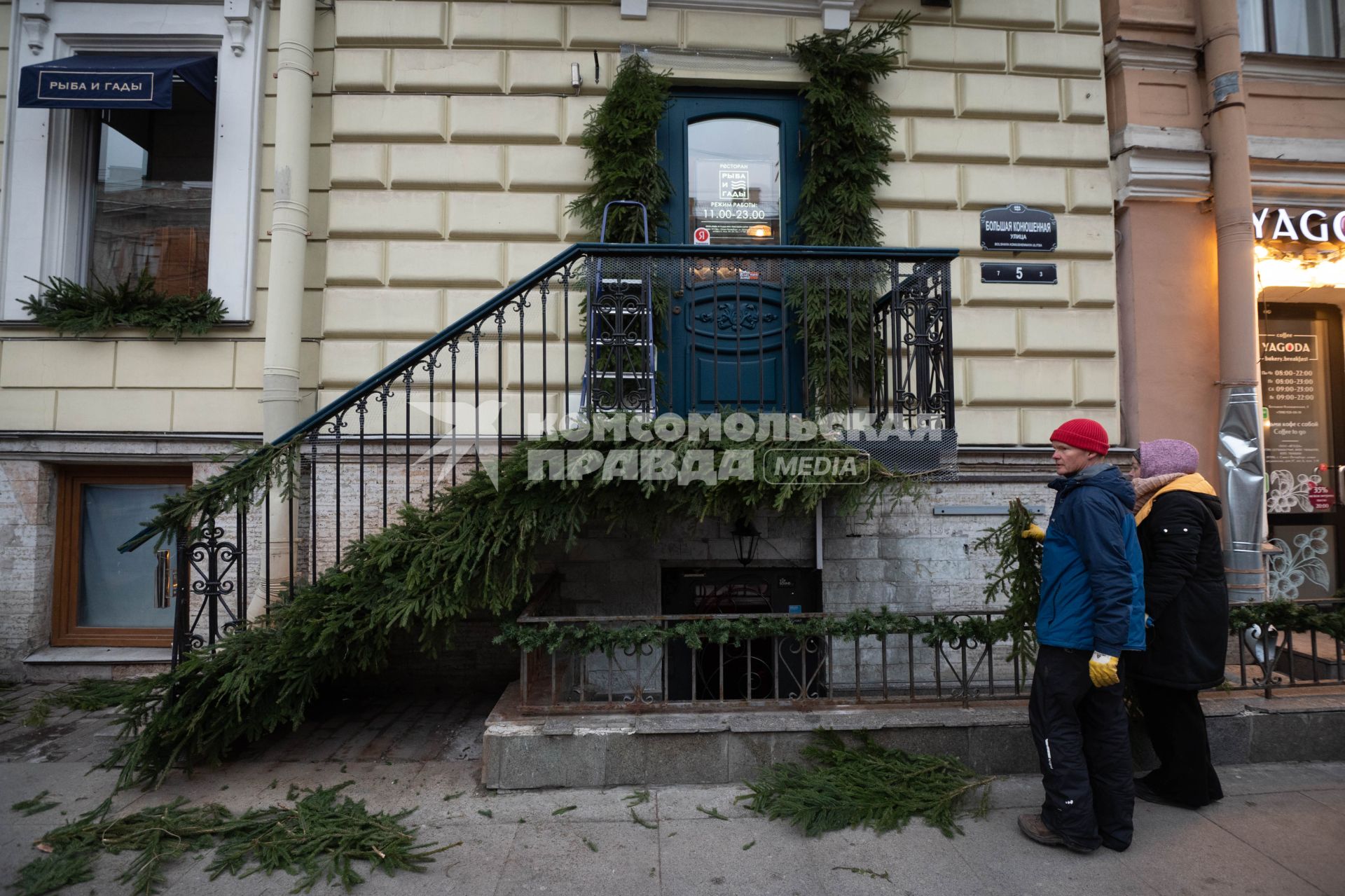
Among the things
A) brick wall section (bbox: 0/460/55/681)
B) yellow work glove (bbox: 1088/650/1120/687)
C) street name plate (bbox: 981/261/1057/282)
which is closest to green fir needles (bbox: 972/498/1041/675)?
yellow work glove (bbox: 1088/650/1120/687)

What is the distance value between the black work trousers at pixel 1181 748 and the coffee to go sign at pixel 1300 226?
4.81m

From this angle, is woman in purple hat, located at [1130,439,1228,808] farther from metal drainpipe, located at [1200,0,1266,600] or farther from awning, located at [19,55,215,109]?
awning, located at [19,55,215,109]

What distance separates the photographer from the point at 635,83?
19.2ft

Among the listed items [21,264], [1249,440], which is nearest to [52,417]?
[21,264]

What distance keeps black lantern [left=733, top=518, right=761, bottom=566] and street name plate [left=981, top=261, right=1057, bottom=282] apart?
2.92m

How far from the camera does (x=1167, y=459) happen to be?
379 centimetres

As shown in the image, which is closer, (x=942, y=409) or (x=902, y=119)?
(x=942, y=409)

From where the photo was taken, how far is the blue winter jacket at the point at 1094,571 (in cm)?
316

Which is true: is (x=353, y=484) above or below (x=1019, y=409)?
below

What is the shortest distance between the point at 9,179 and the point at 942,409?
25.0 feet

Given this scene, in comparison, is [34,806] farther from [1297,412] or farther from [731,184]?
[1297,412]

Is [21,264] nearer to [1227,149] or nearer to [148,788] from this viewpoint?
[148,788]

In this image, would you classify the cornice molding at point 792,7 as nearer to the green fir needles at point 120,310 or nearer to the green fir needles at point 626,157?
the green fir needles at point 626,157

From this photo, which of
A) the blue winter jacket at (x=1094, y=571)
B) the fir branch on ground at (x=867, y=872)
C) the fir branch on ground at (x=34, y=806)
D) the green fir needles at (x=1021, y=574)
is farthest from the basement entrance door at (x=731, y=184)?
the fir branch on ground at (x=34, y=806)
